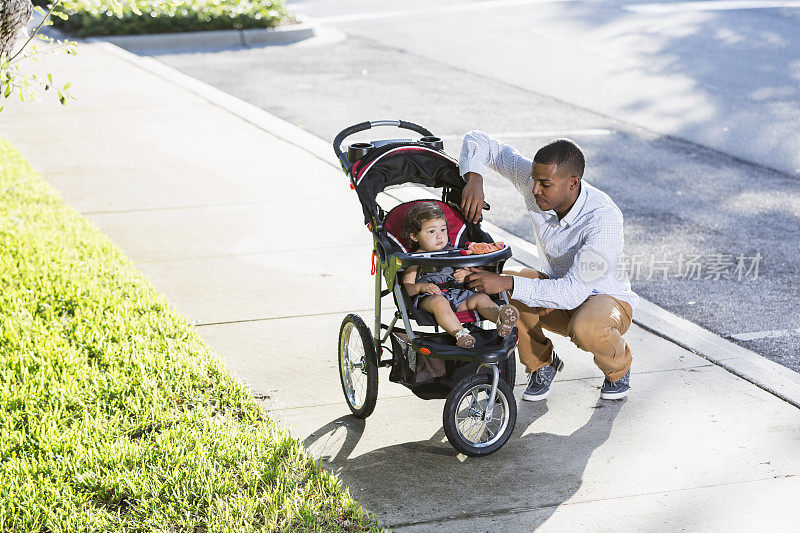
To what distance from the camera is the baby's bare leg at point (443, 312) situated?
4320 mm

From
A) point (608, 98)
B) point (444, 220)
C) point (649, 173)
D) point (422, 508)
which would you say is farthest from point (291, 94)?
point (422, 508)

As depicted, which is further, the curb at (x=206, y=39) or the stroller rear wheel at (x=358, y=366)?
the curb at (x=206, y=39)

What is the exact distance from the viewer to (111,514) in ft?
12.6

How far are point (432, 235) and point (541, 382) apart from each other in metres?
1.03

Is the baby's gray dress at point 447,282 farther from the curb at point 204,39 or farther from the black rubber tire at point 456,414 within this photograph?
the curb at point 204,39

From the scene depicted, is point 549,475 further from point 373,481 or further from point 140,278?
point 140,278

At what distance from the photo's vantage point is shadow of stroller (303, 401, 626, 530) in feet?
13.0

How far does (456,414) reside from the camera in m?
4.30

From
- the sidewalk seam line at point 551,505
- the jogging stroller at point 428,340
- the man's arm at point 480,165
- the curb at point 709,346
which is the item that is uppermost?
the man's arm at point 480,165

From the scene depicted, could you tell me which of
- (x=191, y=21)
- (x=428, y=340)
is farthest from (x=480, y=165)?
(x=191, y=21)

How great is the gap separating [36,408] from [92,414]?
0.93 feet

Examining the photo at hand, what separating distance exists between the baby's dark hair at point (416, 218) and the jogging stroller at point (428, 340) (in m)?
0.05

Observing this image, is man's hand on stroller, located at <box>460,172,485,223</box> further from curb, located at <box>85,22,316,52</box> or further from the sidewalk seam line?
curb, located at <box>85,22,316,52</box>

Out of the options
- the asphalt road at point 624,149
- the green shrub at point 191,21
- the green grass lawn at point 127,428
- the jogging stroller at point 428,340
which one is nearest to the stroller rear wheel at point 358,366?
the jogging stroller at point 428,340
